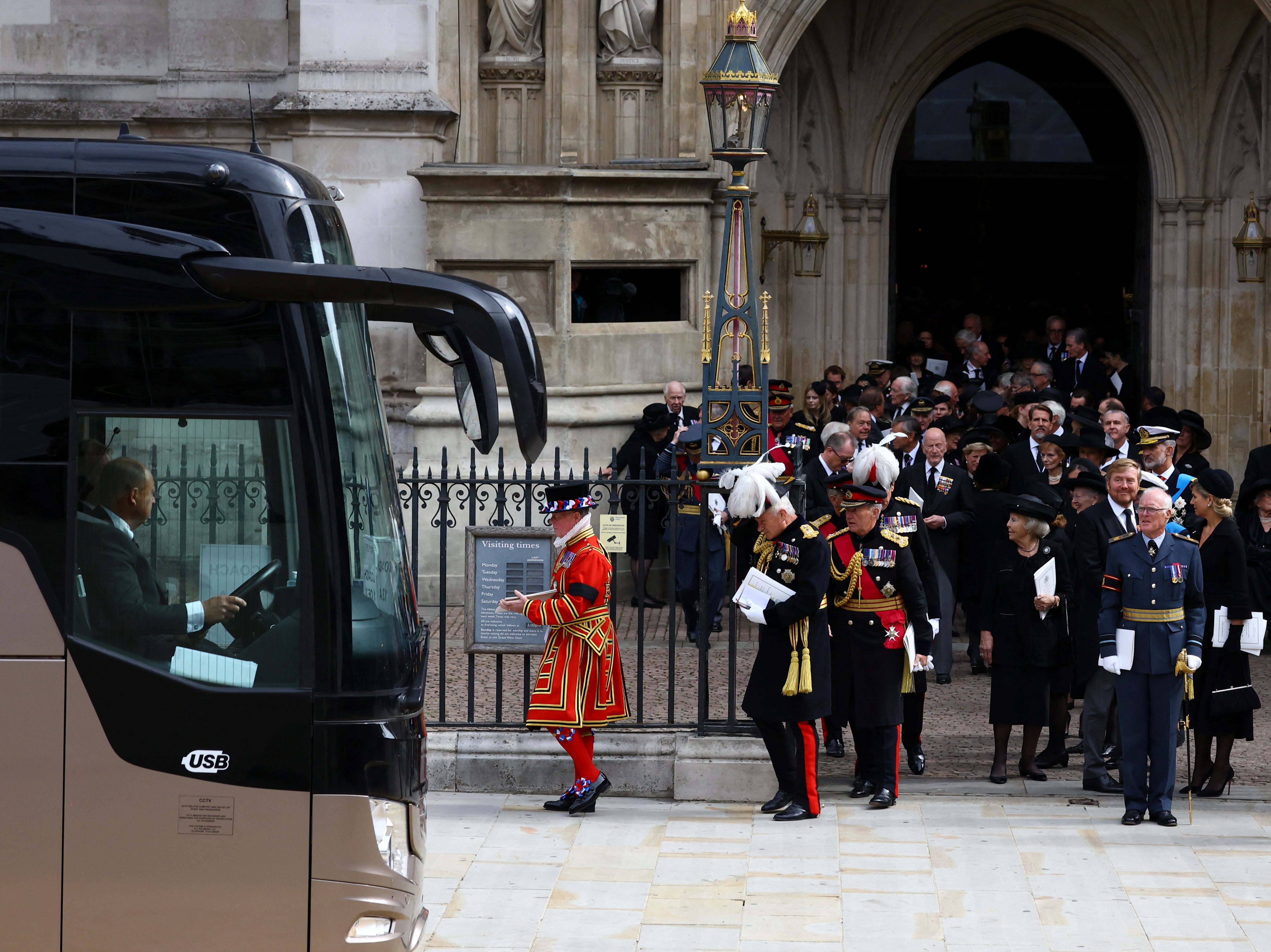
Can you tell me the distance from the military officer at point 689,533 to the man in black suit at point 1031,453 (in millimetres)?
2027

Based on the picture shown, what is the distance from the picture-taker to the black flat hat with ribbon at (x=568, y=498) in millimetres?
8102

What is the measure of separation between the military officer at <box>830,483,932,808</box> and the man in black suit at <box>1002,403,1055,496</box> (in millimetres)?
3035

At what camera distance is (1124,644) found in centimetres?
829

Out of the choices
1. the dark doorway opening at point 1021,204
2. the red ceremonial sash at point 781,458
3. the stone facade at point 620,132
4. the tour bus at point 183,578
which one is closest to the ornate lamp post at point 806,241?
the stone facade at point 620,132

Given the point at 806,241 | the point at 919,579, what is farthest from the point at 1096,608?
the point at 806,241

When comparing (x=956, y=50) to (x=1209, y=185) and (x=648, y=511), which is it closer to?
(x=1209, y=185)

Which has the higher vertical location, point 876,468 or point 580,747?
point 876,468

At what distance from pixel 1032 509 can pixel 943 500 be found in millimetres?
2430

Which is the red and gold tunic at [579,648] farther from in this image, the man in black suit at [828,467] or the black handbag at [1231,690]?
the black handbag at [1231,690]

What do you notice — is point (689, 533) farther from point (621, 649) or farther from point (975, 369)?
point (975, 369)

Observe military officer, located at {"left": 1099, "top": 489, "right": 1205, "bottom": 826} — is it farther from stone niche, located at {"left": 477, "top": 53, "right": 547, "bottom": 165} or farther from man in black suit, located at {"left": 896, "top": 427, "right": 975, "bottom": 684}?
stone niche, located at {"left": 477, "top": 53, "right": 547, "bottom": 165}

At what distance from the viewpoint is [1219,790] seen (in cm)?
882

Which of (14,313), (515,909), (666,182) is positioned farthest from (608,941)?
(666,182)

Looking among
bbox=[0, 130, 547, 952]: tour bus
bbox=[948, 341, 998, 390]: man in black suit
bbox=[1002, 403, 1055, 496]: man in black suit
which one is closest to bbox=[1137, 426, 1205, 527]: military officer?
bbox=[1002, 403, 1055, 496]: man in black suit
